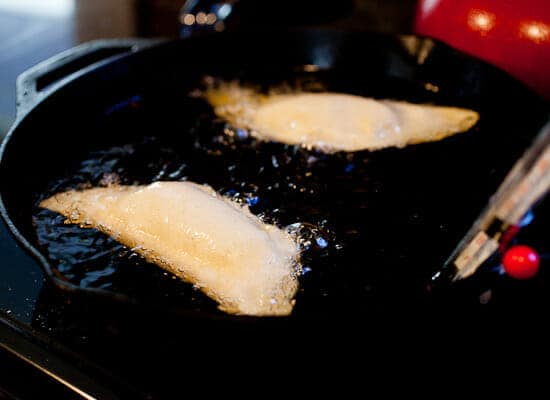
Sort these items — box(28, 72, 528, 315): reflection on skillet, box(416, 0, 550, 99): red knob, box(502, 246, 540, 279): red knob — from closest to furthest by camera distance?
box(502, 246, 540, 279): red knob, box(28, 72, 528, 315): reflection on skillet, box(416, 0, 550, 99): red knob

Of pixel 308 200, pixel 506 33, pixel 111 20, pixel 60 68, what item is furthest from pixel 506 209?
pixel 111 20

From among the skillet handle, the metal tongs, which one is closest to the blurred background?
the skillet handle

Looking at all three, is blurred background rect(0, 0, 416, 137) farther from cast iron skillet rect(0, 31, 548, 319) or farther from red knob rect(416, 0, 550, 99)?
red knob rect(416, 0, 550, 99)

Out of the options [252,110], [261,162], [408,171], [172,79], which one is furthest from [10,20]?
[408,171]

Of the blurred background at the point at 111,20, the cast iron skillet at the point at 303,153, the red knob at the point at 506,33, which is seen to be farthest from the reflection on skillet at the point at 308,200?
the blurred background at the point at 111,20

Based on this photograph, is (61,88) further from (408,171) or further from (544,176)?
(544,176)
